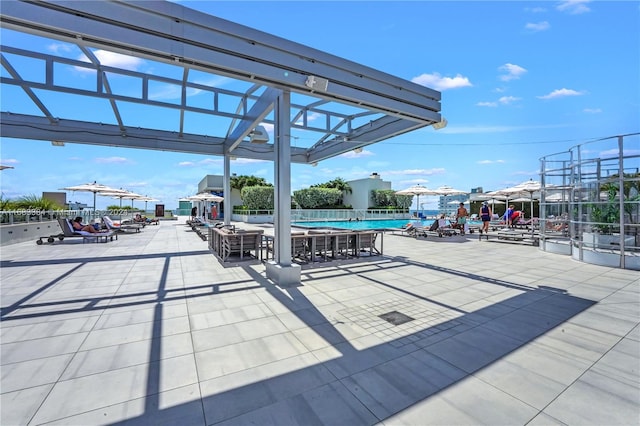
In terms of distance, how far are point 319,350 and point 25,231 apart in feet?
41.8

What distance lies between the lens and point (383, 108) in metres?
5.43

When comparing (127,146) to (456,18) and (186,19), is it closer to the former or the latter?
(186,19)

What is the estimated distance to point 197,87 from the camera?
6.30 m

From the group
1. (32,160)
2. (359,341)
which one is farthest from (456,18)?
(32,160)

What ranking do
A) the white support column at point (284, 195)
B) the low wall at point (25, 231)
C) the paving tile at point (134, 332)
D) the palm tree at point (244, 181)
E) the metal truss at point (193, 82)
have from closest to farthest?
the paving tile at point (134, 332), the metal truss at point (193, 82), the white support column at point (284, 195), the low wall at point (25, 231), the palm tree at point (244, 181)

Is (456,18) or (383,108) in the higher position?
(456,18)

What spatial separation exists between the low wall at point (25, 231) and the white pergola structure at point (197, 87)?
3926 millimetres

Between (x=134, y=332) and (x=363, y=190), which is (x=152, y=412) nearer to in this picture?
(x=134, y=332)

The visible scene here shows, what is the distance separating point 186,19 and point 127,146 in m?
6.17

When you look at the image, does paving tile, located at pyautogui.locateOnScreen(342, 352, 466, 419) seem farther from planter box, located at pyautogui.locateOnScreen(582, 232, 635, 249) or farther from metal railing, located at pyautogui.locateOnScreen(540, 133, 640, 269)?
planter box, located at pyautogui.locateOnScreen(582, 232, 635, 249)

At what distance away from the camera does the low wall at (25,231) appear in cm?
891

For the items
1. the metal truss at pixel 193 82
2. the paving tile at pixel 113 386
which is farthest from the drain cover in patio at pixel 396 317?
the metal truss at pixel 193 82

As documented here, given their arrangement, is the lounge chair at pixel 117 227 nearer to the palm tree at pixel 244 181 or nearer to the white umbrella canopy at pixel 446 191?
the white umbrella canopy at pixel 446 191

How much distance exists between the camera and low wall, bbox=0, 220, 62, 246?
351 inches
